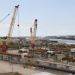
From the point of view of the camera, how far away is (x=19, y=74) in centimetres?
2922

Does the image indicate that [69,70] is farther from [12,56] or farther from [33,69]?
[12,56]

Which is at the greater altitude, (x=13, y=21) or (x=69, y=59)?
(x=13, y=21)

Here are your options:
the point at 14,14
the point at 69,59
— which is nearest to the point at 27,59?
the point at 69,59

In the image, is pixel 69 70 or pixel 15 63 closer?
pixel 69 70

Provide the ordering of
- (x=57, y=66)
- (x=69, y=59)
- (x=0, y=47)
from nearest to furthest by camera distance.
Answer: (x=57, y=66) → (x=69, y=59) → (x=0, y=47)

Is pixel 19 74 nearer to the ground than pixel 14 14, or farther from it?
nearer to the ground

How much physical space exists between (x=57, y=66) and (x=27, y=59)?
27.0ft

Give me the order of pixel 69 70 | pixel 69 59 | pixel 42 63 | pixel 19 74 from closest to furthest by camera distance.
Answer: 1. pixel 19 74
2. pixel 69 70
3. pixel 42 63
4. pixel 69 59

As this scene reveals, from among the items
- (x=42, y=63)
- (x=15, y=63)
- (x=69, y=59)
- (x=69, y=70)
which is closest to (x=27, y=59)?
(x=15, y=63)

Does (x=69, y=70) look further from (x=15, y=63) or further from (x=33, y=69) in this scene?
(x=15, y=63)

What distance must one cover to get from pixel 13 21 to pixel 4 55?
983 centimetres

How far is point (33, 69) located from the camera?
33594 mm

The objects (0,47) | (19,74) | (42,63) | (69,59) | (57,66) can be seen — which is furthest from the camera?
(0,47)

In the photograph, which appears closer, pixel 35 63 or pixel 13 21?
pixel 35 63
